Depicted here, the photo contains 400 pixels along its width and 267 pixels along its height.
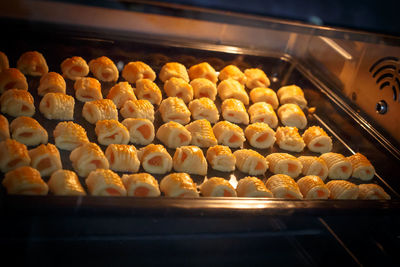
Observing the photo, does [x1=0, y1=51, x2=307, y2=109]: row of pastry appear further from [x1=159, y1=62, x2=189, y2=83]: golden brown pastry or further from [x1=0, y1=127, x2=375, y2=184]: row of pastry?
[x1=0, y1=127, x2=375, y2=184]: row of pastry

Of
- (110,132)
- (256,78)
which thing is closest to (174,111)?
(110,132)

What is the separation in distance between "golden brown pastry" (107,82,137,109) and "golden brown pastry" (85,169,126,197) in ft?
2.36

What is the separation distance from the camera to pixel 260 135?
101 inches

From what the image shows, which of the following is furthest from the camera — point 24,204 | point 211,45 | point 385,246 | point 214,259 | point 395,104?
point 211,45

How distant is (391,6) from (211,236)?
1.31 meters

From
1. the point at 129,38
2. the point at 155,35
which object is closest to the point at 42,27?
the point at 129,38

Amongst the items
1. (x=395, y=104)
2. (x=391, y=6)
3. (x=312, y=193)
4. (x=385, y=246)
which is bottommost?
(x=385, y=246)

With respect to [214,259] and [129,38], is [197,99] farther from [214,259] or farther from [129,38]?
[214,259]

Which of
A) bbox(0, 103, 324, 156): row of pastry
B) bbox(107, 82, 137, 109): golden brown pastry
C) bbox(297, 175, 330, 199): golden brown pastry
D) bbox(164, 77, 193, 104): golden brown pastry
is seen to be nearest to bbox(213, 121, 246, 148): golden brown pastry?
bbox(0, 103, 324, 156): row of pastry

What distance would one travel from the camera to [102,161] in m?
2.02

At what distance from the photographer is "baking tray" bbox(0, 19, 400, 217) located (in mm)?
1642

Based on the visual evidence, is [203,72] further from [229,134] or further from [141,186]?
[141,186]

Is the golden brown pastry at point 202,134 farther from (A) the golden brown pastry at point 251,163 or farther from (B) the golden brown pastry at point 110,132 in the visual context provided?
(B) the golden brown pastry at point 110,132

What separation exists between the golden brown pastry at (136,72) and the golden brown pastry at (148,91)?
0.18 ft
